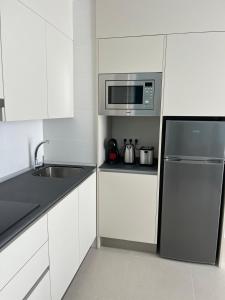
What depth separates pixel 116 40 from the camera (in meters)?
2.13

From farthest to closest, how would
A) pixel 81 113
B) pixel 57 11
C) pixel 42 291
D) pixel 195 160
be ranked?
1. pixel 81 113
2. pixel 195 160
3. pixel 57 11
4. pixel 42 291

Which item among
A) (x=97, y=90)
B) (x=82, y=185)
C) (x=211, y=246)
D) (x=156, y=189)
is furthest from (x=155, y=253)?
(x=97, y=90)

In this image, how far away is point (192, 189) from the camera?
85.5 inches

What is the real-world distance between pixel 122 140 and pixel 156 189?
76cm

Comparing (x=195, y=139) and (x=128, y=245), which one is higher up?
(x=195, y=139)

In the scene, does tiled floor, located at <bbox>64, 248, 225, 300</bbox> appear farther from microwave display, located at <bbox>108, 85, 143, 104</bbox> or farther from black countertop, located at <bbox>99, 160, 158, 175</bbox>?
microwave display, located at <bbox>108, 85, 143, 104</bbox>

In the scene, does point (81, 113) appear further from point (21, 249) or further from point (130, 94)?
point (21, 249)

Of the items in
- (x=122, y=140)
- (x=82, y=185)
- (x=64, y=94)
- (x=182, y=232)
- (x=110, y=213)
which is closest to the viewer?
(x=82, y=185)

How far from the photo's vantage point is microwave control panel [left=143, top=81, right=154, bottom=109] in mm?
2139

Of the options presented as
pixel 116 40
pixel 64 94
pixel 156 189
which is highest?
pixel 116 40

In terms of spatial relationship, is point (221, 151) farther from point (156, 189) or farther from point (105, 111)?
point (105, 111)

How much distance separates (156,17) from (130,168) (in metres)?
1.38

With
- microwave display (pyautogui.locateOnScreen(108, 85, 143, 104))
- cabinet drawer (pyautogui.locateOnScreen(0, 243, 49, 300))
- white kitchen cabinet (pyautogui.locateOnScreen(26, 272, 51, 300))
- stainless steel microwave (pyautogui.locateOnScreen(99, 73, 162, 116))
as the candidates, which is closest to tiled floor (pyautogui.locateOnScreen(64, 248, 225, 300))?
white kitchen cabinet (pyautogui.locateOnScreen(26, 272, 51, 300))

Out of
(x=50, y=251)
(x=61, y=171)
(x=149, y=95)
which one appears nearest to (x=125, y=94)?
(x=149, y=95)
